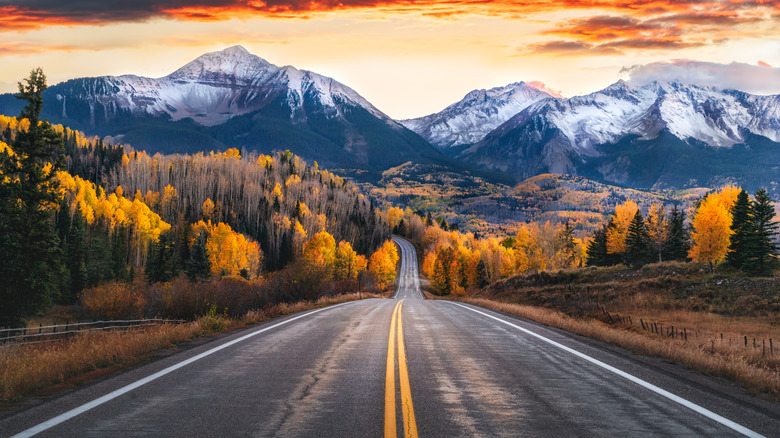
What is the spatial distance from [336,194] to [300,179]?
1761 centimetres

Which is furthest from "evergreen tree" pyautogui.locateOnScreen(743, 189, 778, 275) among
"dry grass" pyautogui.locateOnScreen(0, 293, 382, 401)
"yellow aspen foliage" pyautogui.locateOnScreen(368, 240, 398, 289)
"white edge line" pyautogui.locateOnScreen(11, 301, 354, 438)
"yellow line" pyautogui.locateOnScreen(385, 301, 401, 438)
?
"yellow aspen foliage" pyautogui.locateOnScreen(368, 240, 398, 289)

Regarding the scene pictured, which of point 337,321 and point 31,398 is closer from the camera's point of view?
point 31,398

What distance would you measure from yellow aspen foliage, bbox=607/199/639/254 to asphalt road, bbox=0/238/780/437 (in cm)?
7841

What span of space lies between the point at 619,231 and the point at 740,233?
40.2 metres

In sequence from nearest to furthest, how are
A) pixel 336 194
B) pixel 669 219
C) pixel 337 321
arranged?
1. pixel 337 321
2. pixel 669 219
3. pixel 336 194

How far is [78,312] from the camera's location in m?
63.7

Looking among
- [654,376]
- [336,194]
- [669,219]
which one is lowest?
[654,376]

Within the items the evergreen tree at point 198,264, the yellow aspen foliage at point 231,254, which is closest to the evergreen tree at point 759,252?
the evergreen tree at point 198,264

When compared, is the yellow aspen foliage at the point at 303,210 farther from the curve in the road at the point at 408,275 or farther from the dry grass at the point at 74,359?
the dry grass at the point at 74,359

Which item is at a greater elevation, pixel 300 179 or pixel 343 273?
pixel 300 179

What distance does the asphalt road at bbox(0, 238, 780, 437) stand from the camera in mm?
6000

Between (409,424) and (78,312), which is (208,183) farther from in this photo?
(409,424)

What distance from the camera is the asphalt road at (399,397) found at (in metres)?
6.00

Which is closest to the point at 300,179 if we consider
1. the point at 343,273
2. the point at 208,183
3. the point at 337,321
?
the point at 208,183
